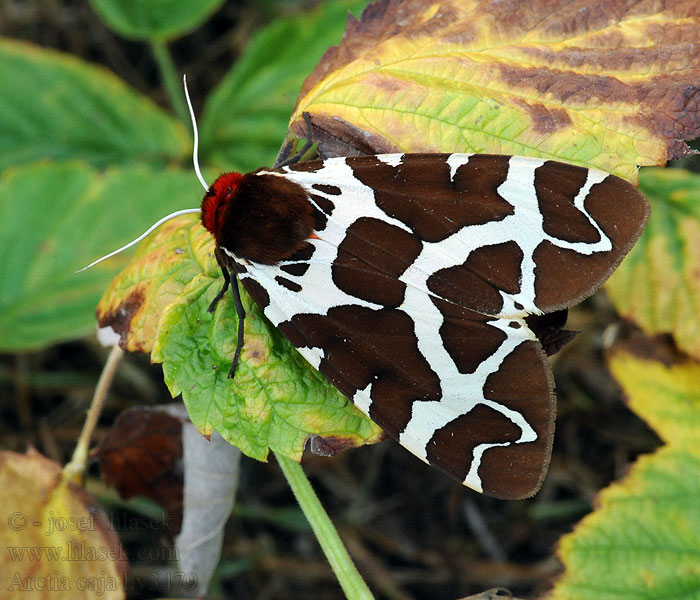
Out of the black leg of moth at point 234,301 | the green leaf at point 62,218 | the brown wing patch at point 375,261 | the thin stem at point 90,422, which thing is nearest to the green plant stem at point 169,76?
the green leaf at point 62,218

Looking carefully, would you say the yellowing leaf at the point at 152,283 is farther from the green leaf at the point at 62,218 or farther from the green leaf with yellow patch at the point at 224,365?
the green leaf at the point at 62,218

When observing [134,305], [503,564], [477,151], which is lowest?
[503,564]

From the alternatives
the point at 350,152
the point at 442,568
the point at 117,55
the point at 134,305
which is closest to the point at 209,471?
the point at 134,305

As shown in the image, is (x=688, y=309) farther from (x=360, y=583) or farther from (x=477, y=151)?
(x=360, y=583)

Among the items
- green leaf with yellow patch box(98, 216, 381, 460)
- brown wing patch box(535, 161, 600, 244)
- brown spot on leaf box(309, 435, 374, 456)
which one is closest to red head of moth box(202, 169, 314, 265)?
green leaf with yellow patch box(98, 216, 381, 460)

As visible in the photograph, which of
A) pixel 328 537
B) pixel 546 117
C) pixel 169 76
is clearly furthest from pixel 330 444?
pixel 169 76

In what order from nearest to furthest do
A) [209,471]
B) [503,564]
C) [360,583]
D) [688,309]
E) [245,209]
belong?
[360,583]
[245,209]
[209,471]
[688,309]
[503,564]
